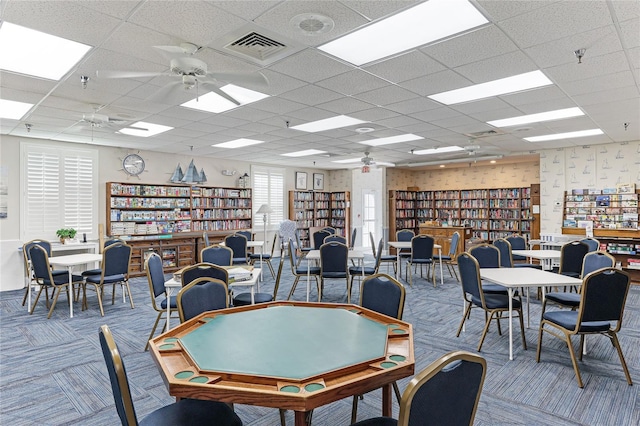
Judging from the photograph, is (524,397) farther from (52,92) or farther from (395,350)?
(52,92)

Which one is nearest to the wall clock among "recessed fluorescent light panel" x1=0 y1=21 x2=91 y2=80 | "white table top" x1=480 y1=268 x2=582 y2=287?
"recessed fluorescent light panel" x1=0 y1=21 x2=91 y2=80

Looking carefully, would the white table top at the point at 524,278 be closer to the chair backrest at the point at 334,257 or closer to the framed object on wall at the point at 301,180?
the chair backrest at the point at 334,257

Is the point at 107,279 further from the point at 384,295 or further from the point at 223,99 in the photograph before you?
the point at 384,295

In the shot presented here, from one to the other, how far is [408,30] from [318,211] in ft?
32.6

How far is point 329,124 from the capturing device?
20.9ft

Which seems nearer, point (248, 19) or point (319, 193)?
point (248, 19)

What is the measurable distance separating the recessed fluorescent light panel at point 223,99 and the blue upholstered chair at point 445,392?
3.97 metres

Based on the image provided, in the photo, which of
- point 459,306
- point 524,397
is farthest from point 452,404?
point 459,306

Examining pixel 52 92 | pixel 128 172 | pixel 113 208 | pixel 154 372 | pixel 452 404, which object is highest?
pixel 52 92

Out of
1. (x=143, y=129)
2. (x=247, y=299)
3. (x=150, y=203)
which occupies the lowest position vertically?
(x=247, y=299)

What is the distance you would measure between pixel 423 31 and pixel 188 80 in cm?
202

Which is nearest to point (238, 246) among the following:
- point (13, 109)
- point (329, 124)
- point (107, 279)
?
point (107, 279)

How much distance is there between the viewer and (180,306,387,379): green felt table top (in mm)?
1708

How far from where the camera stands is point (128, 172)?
8562mm
